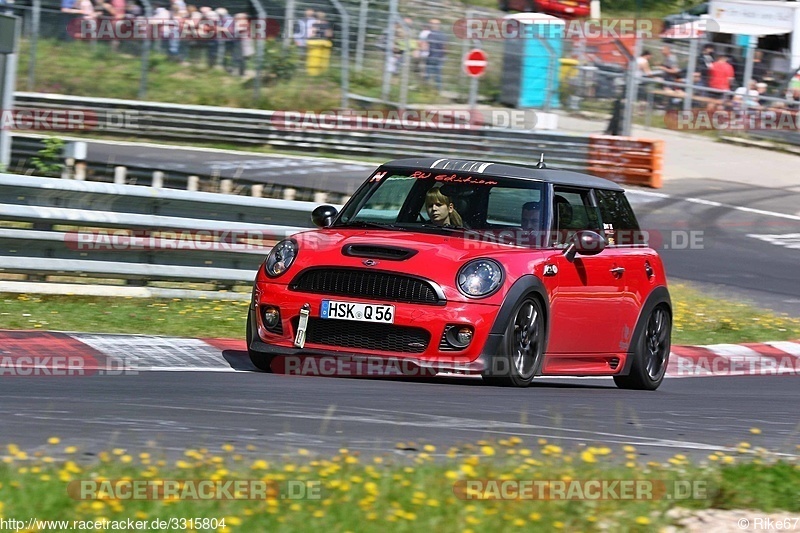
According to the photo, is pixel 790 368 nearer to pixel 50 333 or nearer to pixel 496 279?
pixel 496 279

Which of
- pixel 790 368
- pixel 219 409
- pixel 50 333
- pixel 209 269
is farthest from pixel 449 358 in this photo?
pixel 790 368

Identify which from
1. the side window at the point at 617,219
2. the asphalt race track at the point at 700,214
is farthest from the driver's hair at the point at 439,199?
the asphalt race track at the point at 700,214

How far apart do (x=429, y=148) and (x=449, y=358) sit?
16817mm

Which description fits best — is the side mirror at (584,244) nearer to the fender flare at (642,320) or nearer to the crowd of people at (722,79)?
the fender flare at (642,320)

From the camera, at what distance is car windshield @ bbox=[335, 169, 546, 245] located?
8352mm

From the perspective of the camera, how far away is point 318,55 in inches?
1043

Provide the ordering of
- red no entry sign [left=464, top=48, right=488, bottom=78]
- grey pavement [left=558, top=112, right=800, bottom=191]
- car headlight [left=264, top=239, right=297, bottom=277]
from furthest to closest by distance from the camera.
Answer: red no entry sign [left=464, top=48, right=488, bottom=78]
grey pavement [left=558, top=112, right=800, bottom=191]
car headlight [left=264, top=239, right=297, bottom=277]

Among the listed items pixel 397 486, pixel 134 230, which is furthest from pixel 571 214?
pixel 397 486

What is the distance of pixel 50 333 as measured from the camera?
28.8ft

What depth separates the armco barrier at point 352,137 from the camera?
23.5 metres

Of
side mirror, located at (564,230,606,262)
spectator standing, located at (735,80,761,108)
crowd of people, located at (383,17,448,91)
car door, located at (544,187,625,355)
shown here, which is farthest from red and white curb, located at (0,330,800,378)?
spectator standing, located at (735,80,761,108)

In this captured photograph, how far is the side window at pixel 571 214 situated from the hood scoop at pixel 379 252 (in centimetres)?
118

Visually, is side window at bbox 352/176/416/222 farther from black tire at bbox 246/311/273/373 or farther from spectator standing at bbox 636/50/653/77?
spectator standing at bbox 636/50/653/77

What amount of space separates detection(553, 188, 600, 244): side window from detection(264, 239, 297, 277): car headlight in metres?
1.65
